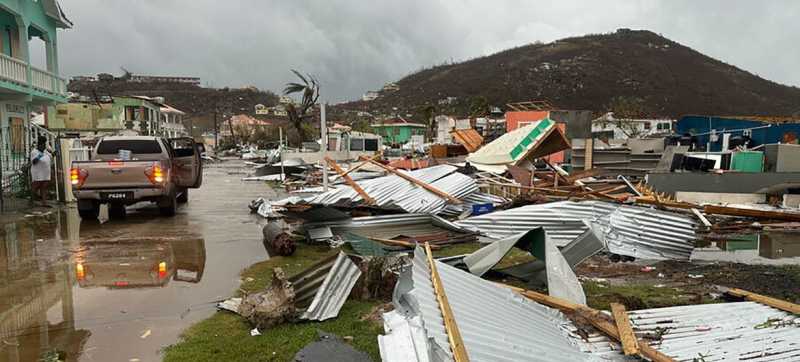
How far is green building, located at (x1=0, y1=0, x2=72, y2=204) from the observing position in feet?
55.5

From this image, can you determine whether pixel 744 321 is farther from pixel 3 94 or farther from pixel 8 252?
pixel 3 94

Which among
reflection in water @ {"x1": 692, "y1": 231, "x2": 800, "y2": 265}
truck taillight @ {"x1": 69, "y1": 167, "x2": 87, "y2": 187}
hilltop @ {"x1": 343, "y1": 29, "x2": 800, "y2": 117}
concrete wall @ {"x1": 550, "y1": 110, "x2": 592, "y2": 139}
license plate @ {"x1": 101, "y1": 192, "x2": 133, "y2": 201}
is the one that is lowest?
reflection in water @ {"x1": 692, "y1": 231, "x2": 800, "y2": 265}

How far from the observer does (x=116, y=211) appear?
12102mm

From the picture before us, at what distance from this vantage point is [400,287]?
4996mm

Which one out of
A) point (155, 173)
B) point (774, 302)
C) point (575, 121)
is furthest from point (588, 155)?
point (774, 302)

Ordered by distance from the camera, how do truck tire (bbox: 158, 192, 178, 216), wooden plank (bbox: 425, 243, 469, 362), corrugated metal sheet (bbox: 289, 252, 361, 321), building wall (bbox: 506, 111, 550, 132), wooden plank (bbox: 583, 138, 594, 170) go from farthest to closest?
building wall (bbox: 506, 111, 550, 132)
wooden plank (bbox: 583, 138, 594, 170)
truck tire (bbox: 158, 192, 178, 216)
corrugated metal sheet (bbox: 289, 252, 361, 321)
wooden plank (bbox: 425, 243, 469, 362)

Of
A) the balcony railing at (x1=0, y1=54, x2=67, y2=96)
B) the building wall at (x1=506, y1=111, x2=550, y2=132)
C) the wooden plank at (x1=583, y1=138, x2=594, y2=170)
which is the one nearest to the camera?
the balcony railing at (x1=0, y1=54, x2=67, y2=96)

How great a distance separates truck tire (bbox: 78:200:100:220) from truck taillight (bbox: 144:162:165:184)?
4.55 ft

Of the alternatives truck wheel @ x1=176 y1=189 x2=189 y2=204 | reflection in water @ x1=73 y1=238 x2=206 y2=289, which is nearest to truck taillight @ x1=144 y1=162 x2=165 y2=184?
reflection in water @ x1=73 y1=238 x2=206 y2=289

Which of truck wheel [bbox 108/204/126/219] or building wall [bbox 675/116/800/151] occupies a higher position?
building wall [bbox 675/116/800/151]

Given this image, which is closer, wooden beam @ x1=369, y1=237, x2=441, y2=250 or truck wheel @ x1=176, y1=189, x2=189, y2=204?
wooden beam @ x1=369, y1=237, x2=441, y2=250

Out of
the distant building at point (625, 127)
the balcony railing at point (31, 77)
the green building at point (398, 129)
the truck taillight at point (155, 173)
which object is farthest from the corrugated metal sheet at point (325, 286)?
the green building at point (398, 129)

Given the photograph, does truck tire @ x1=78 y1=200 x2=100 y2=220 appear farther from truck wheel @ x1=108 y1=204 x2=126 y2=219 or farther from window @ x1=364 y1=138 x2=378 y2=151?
window @ x1=364 y1=138 x2=378 y2=151

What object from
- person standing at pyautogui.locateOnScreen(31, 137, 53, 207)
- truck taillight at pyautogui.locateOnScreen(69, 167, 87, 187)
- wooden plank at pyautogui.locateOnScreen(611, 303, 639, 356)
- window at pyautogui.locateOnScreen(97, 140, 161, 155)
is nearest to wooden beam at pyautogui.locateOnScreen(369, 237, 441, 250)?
wooden plank at pyautogui.locateOnScreen(611, 303, 639, 356)
